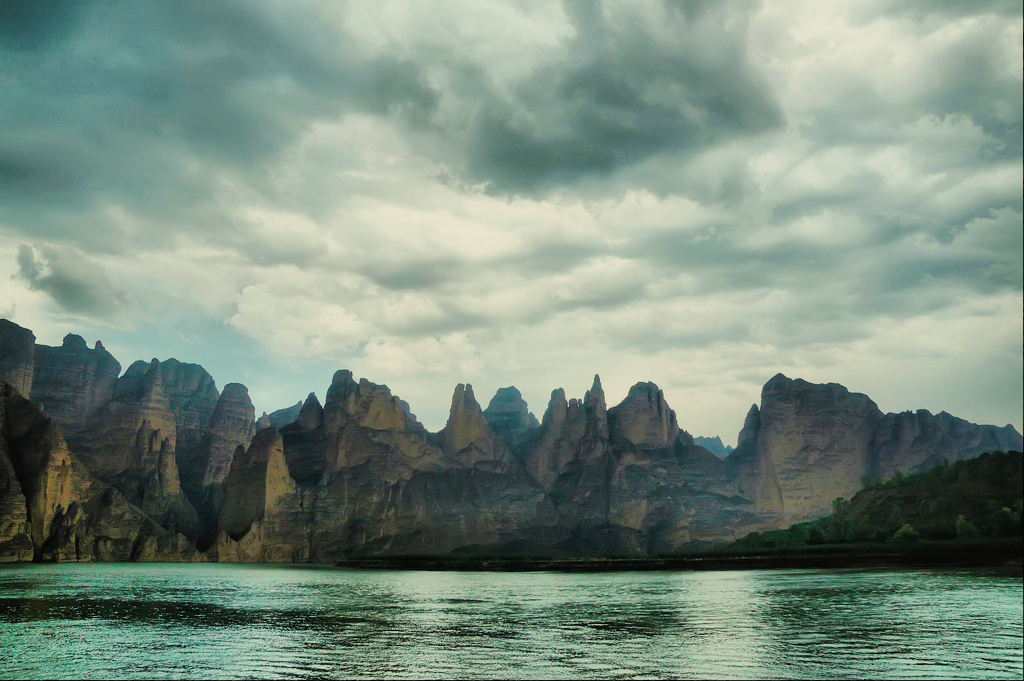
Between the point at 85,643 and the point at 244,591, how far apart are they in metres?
71.5

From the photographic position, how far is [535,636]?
55.6 meters

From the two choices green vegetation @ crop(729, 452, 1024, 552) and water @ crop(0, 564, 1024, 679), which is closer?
water @ crop(0, 564, 1024, 679)

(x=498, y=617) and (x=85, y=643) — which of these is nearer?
(x=85, y=643)

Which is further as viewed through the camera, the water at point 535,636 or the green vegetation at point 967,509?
the green vegetation at point 967,509

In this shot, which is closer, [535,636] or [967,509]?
[535,636]

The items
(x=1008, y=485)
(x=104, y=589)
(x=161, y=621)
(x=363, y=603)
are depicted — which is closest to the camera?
(x=161, y=621)

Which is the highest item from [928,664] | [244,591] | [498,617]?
[928,664]

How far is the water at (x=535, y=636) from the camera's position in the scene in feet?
136

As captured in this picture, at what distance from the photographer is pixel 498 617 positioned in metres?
71.4

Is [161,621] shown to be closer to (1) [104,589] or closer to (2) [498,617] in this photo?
(2) [498,617]

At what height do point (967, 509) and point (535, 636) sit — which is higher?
point (967, 509)

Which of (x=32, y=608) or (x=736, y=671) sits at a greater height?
(x=736, y=671)

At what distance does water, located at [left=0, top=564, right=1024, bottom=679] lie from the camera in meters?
41.3

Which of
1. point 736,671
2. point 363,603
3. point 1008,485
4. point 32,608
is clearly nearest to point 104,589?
point 32,608
